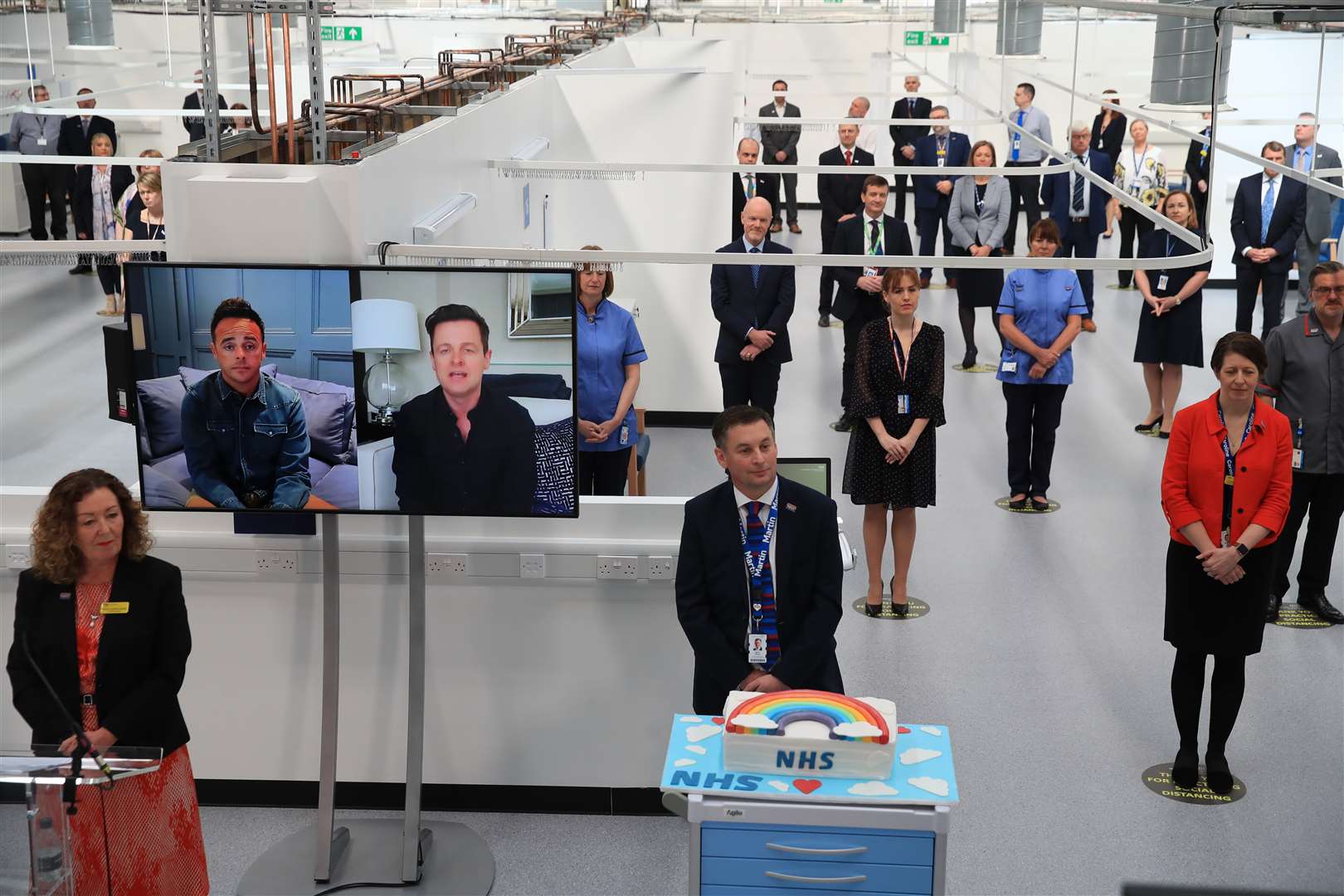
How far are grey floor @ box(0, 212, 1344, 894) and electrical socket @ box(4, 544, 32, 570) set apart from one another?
1037mm

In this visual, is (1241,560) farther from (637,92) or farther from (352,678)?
(637,92)

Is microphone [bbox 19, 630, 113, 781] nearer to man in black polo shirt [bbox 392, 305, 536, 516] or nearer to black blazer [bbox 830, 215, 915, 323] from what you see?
man in black polo shirt [bbox 392, 305, 536, 516]

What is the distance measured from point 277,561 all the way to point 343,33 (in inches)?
526

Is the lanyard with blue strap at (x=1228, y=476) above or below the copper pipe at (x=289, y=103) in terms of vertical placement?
below

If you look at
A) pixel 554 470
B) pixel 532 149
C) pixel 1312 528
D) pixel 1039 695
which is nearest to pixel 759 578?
pixel 554 470

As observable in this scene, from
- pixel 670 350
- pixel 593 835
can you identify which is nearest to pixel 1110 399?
pixel 670 350

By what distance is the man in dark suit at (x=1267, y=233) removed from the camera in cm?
959

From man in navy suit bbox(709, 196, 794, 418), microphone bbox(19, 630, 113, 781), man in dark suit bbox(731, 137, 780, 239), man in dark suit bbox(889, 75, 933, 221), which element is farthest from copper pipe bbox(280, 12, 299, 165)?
man in dark suit bbox(889, 75, 933, 221)

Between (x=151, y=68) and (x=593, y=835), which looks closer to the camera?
(x=593, y=835)

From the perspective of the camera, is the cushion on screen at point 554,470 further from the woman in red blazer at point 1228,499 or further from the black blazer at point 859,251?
the black blazer at point 859,251

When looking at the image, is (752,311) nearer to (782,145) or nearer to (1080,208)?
(1080,208)

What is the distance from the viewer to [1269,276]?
32.2 ft

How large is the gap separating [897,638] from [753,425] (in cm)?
255

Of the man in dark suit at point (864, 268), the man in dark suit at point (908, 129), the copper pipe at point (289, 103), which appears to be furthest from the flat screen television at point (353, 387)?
the man in dark suit at point (908, 129)
